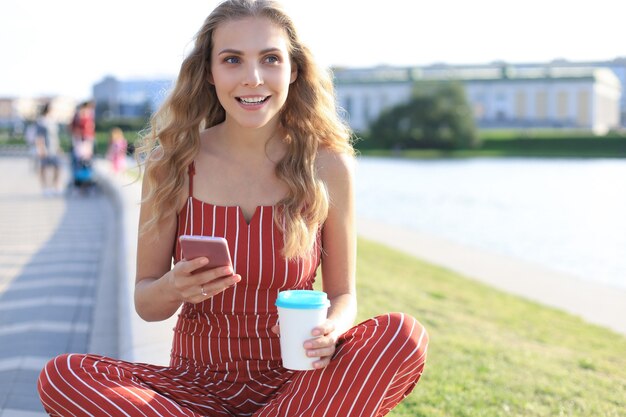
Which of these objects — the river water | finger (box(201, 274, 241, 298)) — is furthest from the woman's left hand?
the river water

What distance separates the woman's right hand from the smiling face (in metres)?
0.52

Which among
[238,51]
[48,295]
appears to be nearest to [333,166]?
[238,51]

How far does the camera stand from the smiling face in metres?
2.17

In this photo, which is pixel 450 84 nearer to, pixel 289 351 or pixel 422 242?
pixel 422 242

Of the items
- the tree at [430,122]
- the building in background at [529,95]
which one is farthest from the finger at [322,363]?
the building in background at [529,95]

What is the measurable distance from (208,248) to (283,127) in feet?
2.26

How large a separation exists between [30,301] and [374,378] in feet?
12.6

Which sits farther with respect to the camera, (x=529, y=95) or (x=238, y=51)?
(x=529, y=95)

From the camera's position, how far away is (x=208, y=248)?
5.90ft

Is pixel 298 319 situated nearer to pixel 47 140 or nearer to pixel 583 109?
pixel 47 140

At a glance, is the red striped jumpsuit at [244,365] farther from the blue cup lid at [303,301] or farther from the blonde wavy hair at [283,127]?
the blue cup lid at [303,301]

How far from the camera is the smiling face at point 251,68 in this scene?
217 cm

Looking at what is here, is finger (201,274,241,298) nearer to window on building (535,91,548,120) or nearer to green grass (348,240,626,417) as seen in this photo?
green grass (348,240,626,417)

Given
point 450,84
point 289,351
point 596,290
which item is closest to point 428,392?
point 289,351
